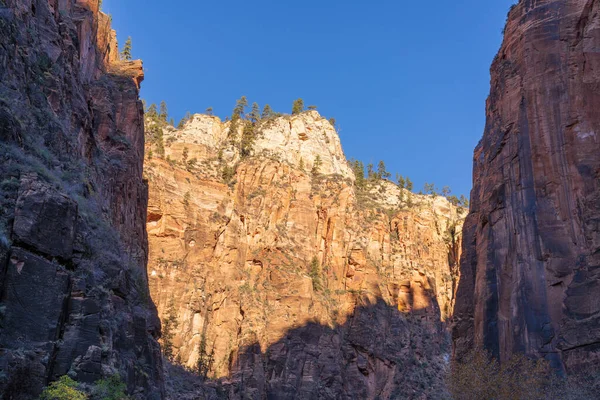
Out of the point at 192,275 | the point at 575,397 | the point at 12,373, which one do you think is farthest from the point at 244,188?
the point at 12,373

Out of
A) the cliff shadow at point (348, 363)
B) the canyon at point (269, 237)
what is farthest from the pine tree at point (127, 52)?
the cliff shadow at point (348, 363)

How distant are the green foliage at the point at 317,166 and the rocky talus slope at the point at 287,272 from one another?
59 cm

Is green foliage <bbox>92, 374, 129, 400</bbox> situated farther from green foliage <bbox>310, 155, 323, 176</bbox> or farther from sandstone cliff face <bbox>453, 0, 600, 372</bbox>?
green foliage <bbox>310, 155, 323, 176</bbox>

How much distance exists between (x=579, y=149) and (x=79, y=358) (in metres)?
32.2

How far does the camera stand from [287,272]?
281 ft

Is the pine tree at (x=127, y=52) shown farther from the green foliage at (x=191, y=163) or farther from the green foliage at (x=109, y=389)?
the green foliage at (x=109, y=389)

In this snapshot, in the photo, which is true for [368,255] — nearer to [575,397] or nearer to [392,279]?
[392,279]

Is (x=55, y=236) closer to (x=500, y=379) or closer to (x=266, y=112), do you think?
(x=500, y=379)

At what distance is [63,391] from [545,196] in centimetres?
3179

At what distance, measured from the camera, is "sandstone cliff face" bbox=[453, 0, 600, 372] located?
38.5 m

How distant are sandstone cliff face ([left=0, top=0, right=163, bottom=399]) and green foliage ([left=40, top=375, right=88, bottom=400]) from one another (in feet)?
1.10

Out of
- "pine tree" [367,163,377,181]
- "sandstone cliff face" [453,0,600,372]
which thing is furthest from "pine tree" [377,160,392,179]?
"sandstone cliff face" [453,0,600,372]

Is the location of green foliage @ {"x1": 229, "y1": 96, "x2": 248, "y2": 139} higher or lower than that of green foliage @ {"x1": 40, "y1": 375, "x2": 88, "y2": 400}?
higher

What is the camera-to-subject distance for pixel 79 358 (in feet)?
79.4
